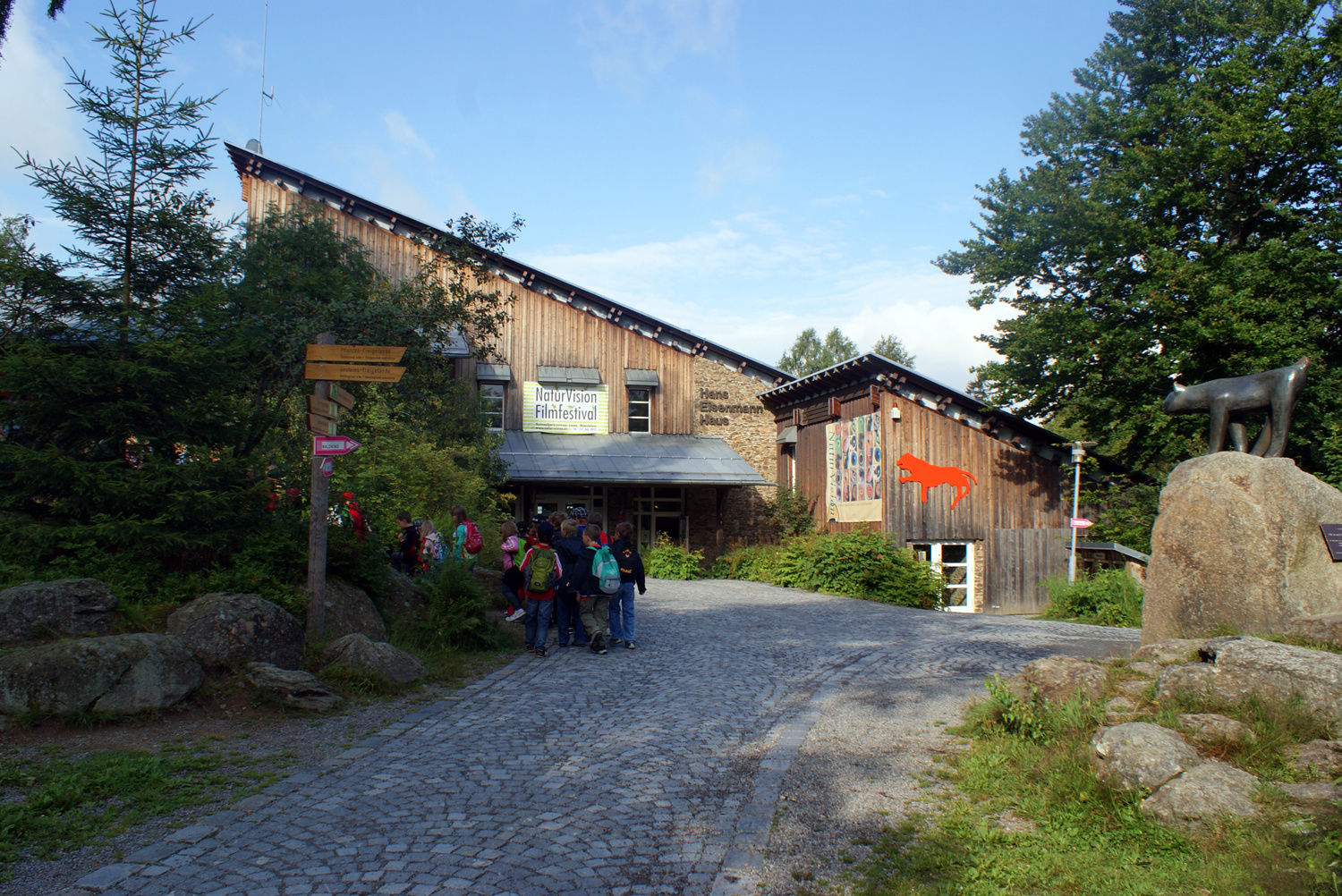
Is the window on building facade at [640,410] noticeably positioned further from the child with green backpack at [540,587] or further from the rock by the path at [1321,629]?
the rock by the path at [1321,629]

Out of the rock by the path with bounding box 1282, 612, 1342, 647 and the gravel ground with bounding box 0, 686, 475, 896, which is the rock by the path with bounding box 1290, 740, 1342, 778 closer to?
Answer: the rock by the path with bounding box 1282, 612, 1342, 647

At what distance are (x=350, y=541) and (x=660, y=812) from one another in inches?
215

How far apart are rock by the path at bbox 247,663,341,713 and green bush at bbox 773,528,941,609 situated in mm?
12586

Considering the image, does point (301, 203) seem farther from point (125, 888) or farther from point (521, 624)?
point (125, 888)

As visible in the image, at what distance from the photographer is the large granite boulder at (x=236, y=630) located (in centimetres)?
696

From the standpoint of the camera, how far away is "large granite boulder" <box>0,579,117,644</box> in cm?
650

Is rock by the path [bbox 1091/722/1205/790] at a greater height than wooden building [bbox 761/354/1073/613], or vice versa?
wooden building [bbox 761/354/1073/613]

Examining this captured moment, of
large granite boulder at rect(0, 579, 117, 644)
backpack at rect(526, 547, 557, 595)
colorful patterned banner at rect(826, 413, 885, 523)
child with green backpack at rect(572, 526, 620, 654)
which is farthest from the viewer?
colorful patterned banner at rect(826, 413, 885, 523)

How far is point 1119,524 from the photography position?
1827 cm

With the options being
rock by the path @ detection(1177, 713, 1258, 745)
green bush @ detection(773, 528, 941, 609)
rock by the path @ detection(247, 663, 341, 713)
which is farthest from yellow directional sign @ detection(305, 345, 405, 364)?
green bush @ detection(773, 528, 941, 609)

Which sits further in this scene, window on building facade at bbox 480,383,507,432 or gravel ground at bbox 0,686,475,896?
window on building facade at bbox 480,383,507,432

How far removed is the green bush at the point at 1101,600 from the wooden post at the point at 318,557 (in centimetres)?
1206

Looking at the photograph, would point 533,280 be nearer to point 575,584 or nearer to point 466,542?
point 466,542

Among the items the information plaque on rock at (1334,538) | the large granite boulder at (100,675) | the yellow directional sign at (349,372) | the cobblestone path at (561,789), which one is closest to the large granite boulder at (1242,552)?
the information plaque on rock at (1334,538)
